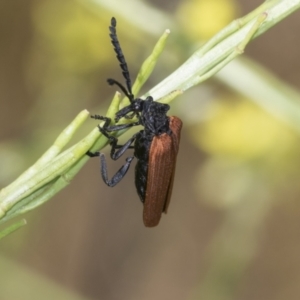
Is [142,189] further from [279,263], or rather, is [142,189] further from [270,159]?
[279,263]

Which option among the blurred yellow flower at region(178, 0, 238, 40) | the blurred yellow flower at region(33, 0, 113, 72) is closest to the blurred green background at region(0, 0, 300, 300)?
the blurred yellow flower at region(33, 0, 113, 72)

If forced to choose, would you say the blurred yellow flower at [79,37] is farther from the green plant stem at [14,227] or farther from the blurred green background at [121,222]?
the green plant stem at [14,227]

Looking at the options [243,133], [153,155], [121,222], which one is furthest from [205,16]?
[121,222]

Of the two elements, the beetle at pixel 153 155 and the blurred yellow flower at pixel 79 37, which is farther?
the blurred yellow flower at pixel 79 37

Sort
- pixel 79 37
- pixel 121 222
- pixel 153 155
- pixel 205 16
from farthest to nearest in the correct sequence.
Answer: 1. pixel 121 222
2. pixel 79 37
3. pixel 205 16
4. pixel 153 155

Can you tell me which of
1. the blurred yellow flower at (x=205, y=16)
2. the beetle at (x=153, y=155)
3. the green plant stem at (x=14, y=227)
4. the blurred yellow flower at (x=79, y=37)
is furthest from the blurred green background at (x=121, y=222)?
the green plant stem at (x=14, y=227)

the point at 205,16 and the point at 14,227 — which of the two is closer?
the point at 14,227

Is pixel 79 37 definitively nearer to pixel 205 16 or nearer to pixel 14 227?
pixel 205 16

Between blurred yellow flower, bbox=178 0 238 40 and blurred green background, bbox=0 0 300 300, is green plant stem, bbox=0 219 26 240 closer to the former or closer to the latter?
blurred yellow flower, bbox=178 0 238 40
